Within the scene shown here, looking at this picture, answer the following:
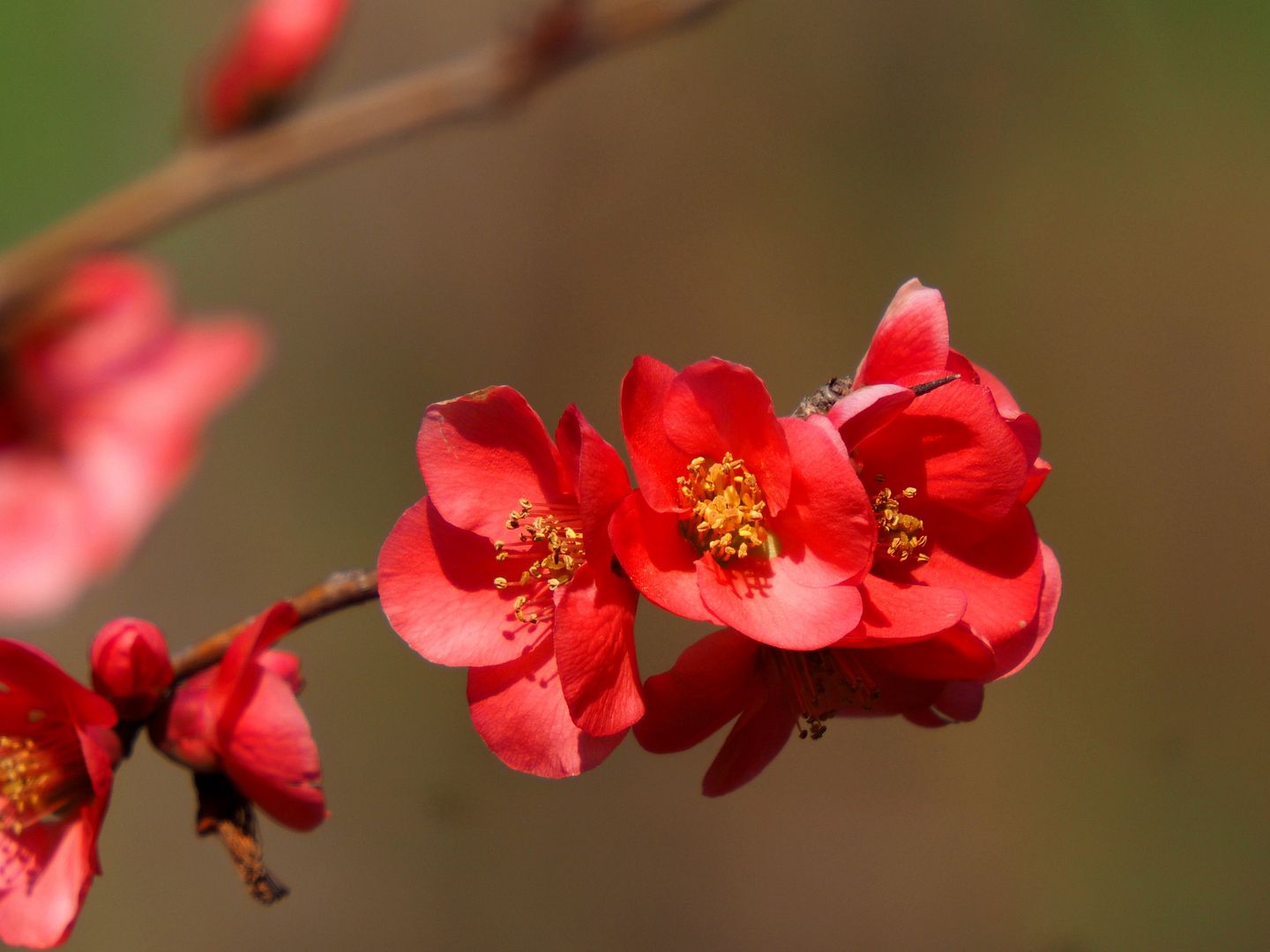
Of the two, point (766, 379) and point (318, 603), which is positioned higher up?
point (318, 603)

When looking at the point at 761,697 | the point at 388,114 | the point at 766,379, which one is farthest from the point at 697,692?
the point at 766,379

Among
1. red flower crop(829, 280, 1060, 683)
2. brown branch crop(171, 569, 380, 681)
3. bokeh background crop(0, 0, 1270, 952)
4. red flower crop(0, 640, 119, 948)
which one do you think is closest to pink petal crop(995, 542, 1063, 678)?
red flower crop(829, 280, 1060, 683)

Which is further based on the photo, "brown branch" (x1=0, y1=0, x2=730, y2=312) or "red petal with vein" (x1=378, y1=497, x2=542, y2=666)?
"red petal with vein" (x1=378, y1=497, x2=542, y2=666)

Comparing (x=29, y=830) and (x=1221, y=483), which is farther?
(x=1221, y=483)

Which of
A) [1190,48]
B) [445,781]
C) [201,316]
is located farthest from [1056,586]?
[1190,48]

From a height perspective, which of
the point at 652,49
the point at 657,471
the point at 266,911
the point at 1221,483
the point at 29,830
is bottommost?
the point at 266,911

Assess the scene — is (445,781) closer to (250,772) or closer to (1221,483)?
(250,772)

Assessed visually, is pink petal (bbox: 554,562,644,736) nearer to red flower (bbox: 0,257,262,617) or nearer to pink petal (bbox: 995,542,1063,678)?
pink petal (bbox: 995,542,1063,678)

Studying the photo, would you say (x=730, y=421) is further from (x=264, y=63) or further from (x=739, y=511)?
(x=264, y=63)
